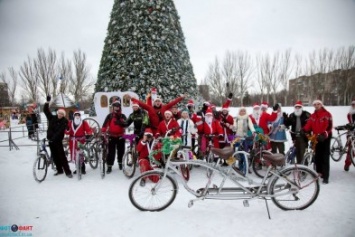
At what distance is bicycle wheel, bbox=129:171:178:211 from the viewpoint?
379 cm

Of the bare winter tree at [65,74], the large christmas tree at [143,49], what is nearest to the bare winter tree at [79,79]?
the bare winter tree at [65,74]

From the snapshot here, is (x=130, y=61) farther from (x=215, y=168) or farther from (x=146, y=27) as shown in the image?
(x=215, y=168)

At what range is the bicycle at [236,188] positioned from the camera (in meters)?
3.66

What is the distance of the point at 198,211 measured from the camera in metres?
3.88

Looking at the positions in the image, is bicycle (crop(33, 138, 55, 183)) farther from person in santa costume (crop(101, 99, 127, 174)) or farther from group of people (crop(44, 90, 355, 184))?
person in santa costume (crop(101, 99, 127, 174))

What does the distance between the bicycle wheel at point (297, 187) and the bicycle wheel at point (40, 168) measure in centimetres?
508

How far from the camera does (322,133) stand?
16.2 ft

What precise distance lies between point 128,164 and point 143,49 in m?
→ 4.44

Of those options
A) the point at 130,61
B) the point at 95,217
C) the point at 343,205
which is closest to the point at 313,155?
the point at 343,205

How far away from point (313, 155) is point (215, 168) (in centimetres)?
322

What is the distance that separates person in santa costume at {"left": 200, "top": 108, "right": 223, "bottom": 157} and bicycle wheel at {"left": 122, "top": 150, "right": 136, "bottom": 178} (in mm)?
1748

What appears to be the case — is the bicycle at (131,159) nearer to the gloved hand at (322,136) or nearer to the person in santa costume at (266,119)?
the person in santa costume at (266,119)

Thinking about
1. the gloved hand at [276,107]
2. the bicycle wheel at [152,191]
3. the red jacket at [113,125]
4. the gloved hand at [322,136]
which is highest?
the gloved hand at [276,107]

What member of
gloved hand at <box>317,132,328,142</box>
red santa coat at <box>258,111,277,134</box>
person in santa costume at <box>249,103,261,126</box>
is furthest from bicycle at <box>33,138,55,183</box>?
gloved hand at <box>317,132,328,142</box>
